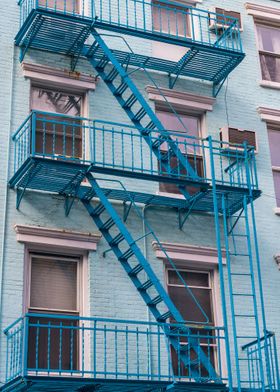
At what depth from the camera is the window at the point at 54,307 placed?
12633mm

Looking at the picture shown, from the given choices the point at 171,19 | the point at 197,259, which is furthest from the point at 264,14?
the point at 197,259

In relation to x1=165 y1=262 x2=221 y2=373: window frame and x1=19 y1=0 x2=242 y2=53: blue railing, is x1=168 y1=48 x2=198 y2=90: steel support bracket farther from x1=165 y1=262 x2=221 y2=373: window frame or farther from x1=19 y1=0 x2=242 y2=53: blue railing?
x1=165 y1=262 x2=221 y2=373: window frame

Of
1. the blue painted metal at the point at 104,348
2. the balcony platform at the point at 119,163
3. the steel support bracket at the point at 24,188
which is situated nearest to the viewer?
the blue painted metal at the point at 104,348

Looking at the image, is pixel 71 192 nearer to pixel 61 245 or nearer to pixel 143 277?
pixel 61 245

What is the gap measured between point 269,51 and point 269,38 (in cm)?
42

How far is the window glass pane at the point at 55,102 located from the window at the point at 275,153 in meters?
4.23

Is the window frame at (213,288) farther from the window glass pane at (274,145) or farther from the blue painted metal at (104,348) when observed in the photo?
the window glass pane at (274,145)

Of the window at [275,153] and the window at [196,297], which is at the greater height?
Answer: the window at [275,153]

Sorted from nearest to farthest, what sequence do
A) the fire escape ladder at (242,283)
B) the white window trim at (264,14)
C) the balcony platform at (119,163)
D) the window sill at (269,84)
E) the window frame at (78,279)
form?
the window frame at (78,279), the balcony platform at (119,163), the fire escape ladder at (242,283), the window sill at (269,84), the white window trim at (264,14)

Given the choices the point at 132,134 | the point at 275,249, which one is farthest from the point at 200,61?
the point at 275,249

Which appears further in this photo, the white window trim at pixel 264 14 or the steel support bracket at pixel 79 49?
the white window trim at pixel 264 14

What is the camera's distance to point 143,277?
45.2 feet

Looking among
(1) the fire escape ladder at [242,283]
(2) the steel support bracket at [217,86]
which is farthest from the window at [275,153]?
(2) the steel support bracket at [217,86]

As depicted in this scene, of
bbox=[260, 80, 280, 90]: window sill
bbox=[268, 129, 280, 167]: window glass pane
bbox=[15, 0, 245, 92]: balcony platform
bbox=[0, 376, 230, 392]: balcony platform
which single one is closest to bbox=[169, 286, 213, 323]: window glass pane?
bbox=[0, 376, 230, 392]: balcony platform
